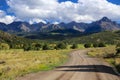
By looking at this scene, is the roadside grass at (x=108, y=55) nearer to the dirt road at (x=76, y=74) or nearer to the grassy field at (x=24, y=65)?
the dirt road at (x=76, y=74)

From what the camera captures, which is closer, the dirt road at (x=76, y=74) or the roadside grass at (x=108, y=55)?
the dirt road at (x=76, y=74)

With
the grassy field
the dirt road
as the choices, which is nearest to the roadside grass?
the dirt road

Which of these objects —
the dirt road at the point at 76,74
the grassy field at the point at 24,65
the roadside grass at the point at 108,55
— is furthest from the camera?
the roadside grass at the point at 108,55

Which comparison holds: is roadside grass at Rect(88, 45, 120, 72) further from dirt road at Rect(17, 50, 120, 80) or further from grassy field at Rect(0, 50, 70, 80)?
grassy field at Rect(0, 50, 70, 80)

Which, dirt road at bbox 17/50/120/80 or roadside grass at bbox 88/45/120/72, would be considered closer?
dirt road at bbox 17/50/120/80

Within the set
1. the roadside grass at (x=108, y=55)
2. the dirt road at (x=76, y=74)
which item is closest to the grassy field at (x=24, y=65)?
the dirt road at (x=76, y=74)

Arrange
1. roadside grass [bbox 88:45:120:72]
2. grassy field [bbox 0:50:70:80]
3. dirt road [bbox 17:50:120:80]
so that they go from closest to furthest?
dirt road [bbox 17:50:120:80] < grassy field [bbox 0:50:70:80] < roadside grass [bbox 88:45:120:72]

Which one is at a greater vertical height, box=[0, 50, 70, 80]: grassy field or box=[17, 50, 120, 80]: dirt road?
box=[0, 50, 70, 80]: grassy field

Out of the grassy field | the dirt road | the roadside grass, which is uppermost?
the grassy field

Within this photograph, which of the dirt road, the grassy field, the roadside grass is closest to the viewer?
the dirt road

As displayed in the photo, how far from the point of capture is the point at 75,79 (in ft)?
90.4

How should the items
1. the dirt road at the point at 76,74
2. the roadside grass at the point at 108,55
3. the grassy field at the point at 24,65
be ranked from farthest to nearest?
the roadside grass at the point at 108,55
the grassy field at the point at 24,65
the dirt road at the point at 76,74

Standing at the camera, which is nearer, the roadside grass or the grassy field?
the grassy field

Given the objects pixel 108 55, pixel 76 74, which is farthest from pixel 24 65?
pixel 108 55
